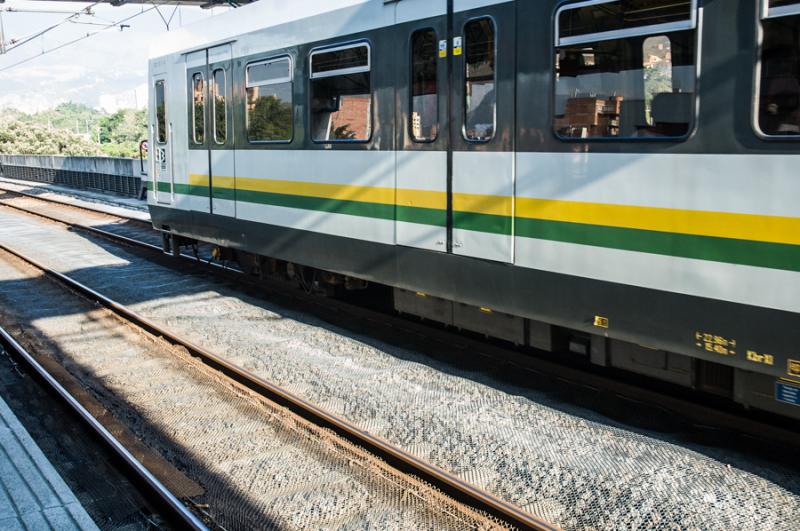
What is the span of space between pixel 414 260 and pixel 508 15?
2.57 meters

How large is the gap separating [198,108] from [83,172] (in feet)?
81.5

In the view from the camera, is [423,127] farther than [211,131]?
No

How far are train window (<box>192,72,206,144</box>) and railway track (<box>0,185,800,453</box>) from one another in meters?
2.41

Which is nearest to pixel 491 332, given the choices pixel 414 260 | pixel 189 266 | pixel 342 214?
pixel 414 260

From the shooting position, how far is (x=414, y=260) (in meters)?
7.90

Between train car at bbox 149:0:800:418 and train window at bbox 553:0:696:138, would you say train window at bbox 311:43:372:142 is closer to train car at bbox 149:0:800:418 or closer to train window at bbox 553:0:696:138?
train car at bbox 149:0:800:418

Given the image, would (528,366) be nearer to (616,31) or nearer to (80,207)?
(616,31)

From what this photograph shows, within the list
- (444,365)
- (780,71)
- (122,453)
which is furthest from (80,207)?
(780,71)

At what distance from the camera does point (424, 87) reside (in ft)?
25.1

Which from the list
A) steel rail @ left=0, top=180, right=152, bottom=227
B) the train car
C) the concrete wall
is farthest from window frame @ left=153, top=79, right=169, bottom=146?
the concrete wall

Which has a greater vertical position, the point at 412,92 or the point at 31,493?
the point at 412,92

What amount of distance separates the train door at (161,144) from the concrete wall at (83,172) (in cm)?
1439

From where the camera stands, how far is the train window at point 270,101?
9664mm

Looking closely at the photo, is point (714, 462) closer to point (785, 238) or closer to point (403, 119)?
point (785, 238)
